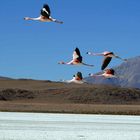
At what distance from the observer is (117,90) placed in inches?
5217

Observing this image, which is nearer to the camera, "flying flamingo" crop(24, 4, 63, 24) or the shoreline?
"flying flamingo" crop(24, 4, 63, 24)

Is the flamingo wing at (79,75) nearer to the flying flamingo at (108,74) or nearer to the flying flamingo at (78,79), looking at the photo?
the flying flamingo at (78,79)

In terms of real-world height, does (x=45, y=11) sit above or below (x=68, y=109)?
below

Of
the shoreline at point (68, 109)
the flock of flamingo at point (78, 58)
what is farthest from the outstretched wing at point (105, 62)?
the shoreline at point (68, 109)

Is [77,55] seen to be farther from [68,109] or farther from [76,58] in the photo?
[68,109]

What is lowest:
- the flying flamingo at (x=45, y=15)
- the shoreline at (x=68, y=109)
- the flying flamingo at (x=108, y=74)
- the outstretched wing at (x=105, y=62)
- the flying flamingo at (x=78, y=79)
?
the flying flamingo at (x=78, y=79)

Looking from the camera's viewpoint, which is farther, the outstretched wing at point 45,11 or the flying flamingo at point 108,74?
the flying flamingo at point 108,74

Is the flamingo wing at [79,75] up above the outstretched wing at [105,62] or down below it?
below

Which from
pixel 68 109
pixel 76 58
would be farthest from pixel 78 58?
pixel 68 109

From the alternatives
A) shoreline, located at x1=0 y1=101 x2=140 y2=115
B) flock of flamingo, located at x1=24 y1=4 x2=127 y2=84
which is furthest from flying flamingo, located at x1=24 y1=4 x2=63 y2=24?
→ shoreline, located at x1=0 y1=101 x2=140 y2=115

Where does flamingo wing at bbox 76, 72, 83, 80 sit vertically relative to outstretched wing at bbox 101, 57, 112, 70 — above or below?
below

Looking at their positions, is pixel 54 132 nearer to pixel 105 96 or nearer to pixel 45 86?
pixel 105 96

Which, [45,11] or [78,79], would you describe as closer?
[45,11]

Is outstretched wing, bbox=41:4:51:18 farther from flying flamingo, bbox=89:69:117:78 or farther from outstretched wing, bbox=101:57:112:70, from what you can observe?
flying flamingo, bbox=89:69:117:78
